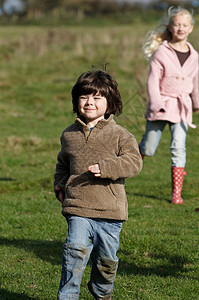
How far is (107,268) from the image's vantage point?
3.45 meters

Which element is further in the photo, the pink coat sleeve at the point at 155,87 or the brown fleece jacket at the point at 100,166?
the pink coat sleeve at the point at 155,87

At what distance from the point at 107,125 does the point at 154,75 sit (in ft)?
11.5

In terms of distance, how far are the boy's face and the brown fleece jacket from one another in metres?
0.07

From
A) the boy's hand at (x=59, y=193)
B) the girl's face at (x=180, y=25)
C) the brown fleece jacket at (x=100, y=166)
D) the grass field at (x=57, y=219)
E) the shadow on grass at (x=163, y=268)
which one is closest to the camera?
the brown fleece jacket at (x=100, y=166)

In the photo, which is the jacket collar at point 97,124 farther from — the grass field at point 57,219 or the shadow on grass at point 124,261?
the shadow on grass at point 124,261

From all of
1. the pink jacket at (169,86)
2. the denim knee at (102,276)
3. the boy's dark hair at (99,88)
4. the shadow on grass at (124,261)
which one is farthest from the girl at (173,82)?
the denim knee at (102,276)

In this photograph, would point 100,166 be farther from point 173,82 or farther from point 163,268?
point 173,82

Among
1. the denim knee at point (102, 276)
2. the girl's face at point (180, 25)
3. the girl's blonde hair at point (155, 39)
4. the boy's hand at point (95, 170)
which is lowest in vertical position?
the denim knee at point (102, 276)

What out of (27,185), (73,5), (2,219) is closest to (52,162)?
(27,185)

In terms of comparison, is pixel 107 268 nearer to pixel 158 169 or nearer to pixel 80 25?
pixel 158 169

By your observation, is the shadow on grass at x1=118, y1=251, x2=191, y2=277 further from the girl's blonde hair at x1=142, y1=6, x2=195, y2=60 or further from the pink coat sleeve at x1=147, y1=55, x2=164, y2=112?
the girl's blonde hair at x1=142, y1=6, x2=195, y2=60

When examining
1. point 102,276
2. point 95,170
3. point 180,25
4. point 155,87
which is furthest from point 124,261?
point 180,25

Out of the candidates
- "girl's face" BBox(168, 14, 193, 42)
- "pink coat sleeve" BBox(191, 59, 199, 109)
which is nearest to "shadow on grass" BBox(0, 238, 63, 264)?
"pink coat sleeve" BBox(191, 59, 199, 109)

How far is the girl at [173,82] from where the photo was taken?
6.78 m
